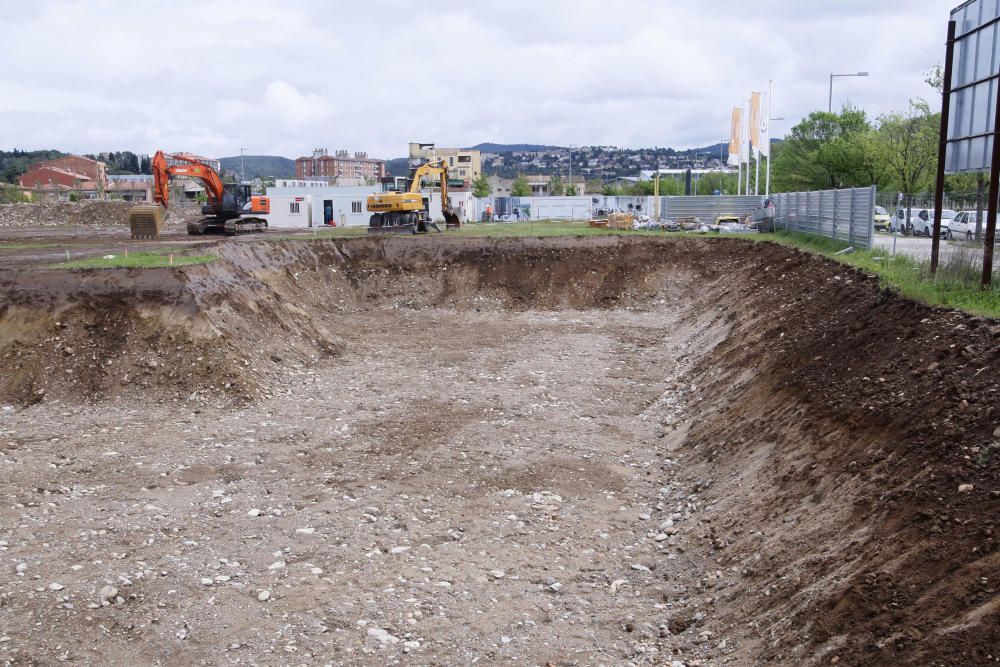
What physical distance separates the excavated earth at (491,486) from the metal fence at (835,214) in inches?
100

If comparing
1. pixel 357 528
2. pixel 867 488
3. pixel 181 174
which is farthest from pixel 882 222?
pixel 357 528

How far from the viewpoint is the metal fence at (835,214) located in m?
21.2

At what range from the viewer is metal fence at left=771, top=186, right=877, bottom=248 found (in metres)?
21.2

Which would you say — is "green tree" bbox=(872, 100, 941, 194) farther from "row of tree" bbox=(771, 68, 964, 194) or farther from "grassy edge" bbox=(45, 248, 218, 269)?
"grassy edge" bbox=(45, 248, 218, 269)

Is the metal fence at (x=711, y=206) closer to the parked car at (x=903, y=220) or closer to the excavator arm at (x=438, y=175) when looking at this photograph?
the parked car at (x=903, y=220)

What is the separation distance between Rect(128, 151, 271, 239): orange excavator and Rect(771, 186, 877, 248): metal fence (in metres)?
24.0

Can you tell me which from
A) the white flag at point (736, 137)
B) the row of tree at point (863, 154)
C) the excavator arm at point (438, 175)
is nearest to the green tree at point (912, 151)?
the row of tree at point (863, 154)

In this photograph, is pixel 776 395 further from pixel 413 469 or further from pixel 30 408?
pixel 30 408

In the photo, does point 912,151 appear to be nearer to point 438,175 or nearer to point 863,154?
point 863,154

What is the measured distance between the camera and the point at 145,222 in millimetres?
33031

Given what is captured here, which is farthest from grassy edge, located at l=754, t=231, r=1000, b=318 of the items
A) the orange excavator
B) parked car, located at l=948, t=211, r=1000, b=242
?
the orange excavator

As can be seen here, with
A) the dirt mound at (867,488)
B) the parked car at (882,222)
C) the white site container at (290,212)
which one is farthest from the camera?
the white site container at (290,212)

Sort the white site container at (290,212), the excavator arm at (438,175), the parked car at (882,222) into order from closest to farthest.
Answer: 1. the excavator arm at (438,175)
2. the parked car at (882,222)
3. the white site container at (290,212)

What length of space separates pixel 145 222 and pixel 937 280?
30168 mm
